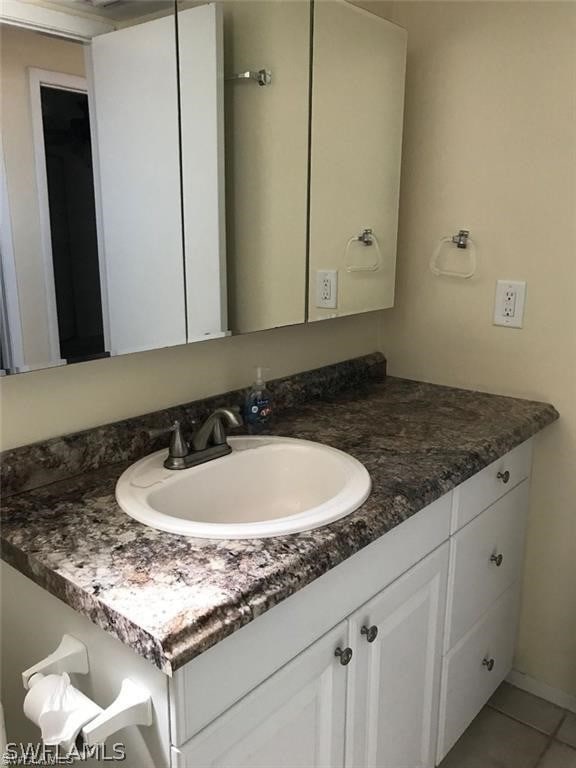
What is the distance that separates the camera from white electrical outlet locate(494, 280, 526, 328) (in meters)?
1.77

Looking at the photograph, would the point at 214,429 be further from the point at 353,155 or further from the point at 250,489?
the point at 353,155

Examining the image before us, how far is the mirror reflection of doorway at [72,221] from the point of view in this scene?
1108 mm

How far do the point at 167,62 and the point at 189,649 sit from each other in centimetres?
107

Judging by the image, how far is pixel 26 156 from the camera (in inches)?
42.2

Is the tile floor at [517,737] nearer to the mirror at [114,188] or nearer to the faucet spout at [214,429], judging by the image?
the faucet spout at [214,429]

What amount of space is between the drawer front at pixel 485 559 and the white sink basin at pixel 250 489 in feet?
1.10

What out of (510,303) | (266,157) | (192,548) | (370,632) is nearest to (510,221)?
(510,303)

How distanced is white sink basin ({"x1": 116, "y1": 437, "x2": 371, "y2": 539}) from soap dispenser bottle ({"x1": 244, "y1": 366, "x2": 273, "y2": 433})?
0.32ft

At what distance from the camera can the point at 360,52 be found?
166 cm

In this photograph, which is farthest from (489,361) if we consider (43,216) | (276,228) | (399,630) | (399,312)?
(43,216)


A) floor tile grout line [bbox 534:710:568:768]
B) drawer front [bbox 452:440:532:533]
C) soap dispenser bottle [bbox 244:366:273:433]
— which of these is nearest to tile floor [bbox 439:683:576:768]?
floor tile grout line [bbox 534:710:568:768]

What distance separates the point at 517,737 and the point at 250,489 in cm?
109

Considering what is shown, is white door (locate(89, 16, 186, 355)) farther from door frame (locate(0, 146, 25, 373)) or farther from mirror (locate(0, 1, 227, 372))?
door frame (locate(0, 146, 25, 373))

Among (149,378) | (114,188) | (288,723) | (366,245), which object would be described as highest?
(114,188)
